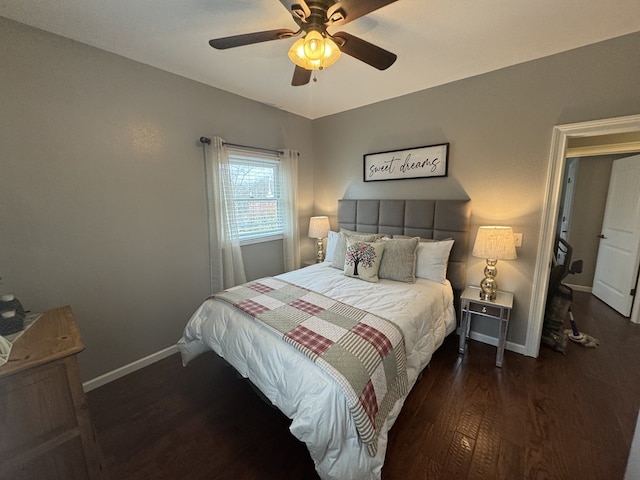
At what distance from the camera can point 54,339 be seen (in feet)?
3.99

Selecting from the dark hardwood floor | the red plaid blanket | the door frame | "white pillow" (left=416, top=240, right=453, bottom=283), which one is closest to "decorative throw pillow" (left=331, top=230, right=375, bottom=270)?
"white pillow" (left=416, top=240, right=453, bottom=283)

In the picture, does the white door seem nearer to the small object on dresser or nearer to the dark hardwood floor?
the dark hardwood floor

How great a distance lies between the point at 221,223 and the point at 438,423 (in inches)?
95.1

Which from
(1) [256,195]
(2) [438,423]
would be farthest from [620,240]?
(1) [256,195]

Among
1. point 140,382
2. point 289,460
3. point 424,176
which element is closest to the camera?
point 289,460

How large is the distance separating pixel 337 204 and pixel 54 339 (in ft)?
9.34

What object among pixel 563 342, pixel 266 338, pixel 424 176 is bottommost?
Result: pixel 563 342

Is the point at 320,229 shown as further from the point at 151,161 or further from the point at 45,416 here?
the point at 45,416

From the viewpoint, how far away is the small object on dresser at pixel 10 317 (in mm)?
1295

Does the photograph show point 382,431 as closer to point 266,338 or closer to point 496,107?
point 266,338

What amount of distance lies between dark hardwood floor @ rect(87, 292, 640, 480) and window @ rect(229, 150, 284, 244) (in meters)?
1.46

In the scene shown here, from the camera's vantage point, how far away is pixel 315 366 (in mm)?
1257

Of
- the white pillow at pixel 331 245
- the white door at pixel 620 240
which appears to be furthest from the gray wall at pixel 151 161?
the white door at pixel 620 240

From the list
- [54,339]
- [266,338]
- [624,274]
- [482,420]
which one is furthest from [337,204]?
[624,274]
